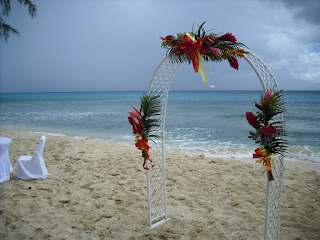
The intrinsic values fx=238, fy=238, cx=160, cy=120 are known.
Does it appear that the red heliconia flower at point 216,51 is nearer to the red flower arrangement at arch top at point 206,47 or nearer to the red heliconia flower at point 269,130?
the red flower arrangement at arch top at point 206,47

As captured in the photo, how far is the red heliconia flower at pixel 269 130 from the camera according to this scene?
2.40 m

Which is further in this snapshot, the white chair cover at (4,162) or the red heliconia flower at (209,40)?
the white chair cover at (4,162)

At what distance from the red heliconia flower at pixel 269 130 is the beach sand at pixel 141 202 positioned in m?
1.71

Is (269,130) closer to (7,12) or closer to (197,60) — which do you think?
(197,60)

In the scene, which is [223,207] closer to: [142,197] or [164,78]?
[142,197]

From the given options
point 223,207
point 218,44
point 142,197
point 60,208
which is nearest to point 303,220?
point 223,207

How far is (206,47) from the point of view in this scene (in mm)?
2768

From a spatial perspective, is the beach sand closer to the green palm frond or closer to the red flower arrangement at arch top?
the green palm frond

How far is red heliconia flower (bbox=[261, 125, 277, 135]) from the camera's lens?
7.87ft

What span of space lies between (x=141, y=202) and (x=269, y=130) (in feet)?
9.02

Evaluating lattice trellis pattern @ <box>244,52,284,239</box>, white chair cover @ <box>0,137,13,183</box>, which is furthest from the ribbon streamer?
white chair cover @ <box>0,137,13,183</box>

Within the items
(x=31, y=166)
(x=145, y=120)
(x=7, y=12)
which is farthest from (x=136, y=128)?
(x=7, y=12)

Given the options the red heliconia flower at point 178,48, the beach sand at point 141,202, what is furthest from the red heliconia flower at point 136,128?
the beach sand at point 141,202

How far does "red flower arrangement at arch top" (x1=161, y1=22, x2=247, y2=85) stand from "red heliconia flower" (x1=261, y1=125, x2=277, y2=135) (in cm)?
77
